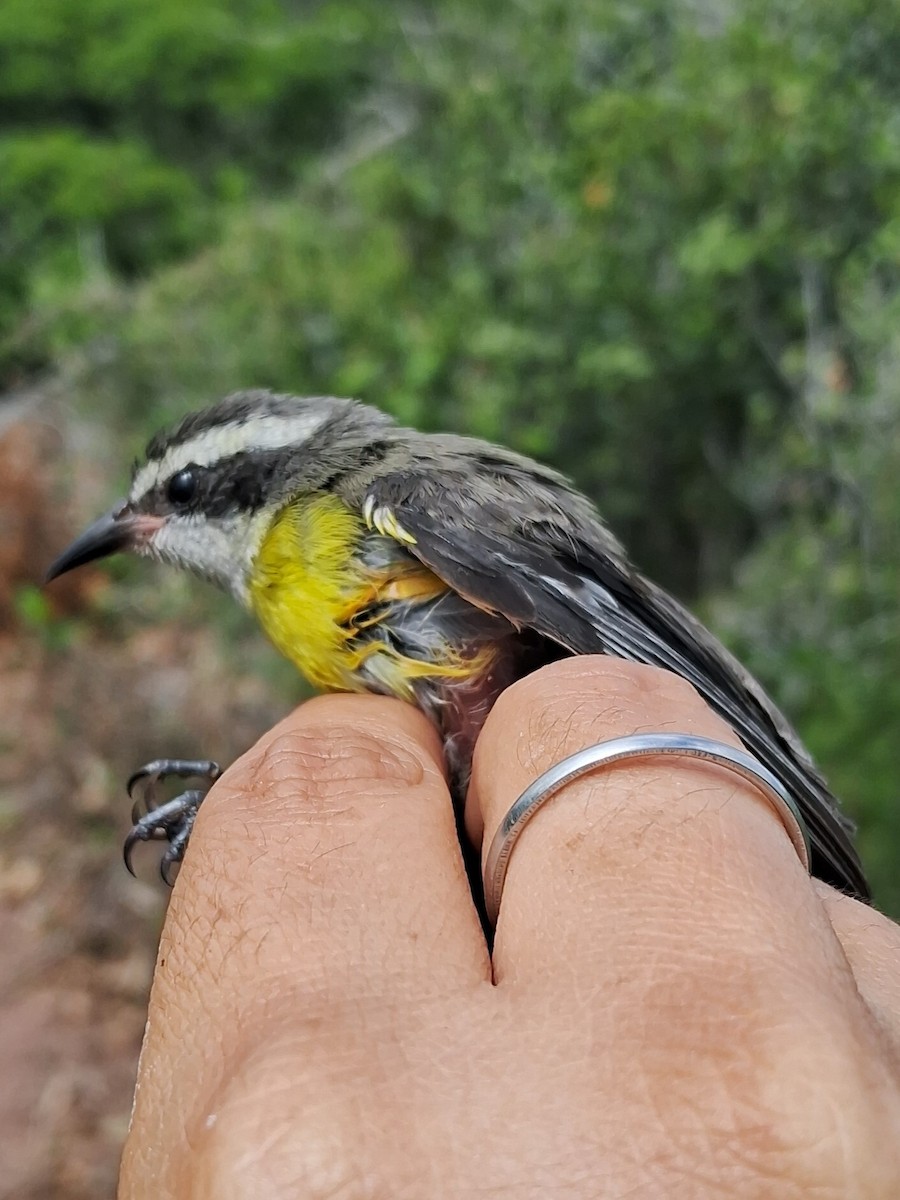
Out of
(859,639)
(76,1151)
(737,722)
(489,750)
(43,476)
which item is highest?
→ (489,750)

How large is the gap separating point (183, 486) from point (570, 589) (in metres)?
1.21

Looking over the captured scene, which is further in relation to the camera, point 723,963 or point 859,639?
point 859,639

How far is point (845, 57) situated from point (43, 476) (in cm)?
649

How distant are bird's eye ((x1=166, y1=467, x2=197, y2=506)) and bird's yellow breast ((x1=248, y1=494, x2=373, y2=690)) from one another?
459 mm

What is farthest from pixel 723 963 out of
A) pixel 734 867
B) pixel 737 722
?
pixel 737 722

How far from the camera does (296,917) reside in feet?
4.05

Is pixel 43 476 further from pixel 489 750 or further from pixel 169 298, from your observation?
pixel 489 750

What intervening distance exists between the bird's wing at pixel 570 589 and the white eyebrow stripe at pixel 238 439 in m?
0.51

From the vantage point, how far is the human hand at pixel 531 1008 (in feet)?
3.12

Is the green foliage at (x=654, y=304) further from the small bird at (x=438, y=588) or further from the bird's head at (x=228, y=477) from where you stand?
the bird's head at (x=228, y=477)

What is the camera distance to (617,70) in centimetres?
511

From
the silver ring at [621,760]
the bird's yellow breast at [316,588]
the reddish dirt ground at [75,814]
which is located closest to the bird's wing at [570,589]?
the bird's yellow breast at [316,588]

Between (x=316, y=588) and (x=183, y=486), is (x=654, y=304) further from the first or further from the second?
(x=316, y=588)

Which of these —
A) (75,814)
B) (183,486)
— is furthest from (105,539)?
(75,814)
